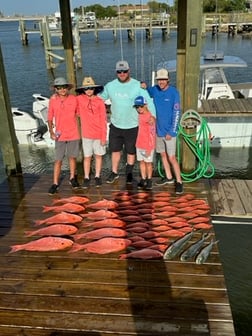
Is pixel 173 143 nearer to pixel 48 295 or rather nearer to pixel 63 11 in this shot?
pixel 48 295

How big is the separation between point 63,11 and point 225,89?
690 cm

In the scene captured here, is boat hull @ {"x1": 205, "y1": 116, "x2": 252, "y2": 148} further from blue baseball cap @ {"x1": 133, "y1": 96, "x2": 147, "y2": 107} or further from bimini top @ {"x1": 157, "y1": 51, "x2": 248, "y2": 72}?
blue baseball cap @ {"x1": 133, "y1": 96, "x2": 147, "y2": 107}

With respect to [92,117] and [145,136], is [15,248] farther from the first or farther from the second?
[145,136]

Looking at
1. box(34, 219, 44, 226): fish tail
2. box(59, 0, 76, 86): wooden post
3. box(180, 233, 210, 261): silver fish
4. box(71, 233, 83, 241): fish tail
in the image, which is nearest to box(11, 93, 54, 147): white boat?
box(59, 0, 76, 86): wooden post

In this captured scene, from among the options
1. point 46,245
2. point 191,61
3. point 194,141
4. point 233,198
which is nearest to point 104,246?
point 46,245

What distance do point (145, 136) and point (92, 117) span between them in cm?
83

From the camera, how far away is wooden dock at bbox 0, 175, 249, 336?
117 inches

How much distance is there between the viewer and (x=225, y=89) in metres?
12.2

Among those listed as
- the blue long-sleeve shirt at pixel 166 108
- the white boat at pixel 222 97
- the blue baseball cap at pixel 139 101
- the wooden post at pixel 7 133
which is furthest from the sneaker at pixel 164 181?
the white boat at pixel 222 97

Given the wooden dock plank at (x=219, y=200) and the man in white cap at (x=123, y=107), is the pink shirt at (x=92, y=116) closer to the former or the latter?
the man in white cap at (x=123, y=107)

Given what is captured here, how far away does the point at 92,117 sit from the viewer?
521 centimetres

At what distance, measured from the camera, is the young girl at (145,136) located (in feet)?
16.4

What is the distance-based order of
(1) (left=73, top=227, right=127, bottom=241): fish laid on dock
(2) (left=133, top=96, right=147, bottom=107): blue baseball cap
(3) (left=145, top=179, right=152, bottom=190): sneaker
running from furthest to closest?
1. (3) (left=145, top=179, right=152, bottom=190): sneaker
2. (2) (left=133, top=96, right=147, bottom=107): blue baseball cap
3. (1) (left=73, top=227, right=127, bottom=241): fish laid on dock

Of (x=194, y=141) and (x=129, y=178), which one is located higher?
(x=194, y=141)
